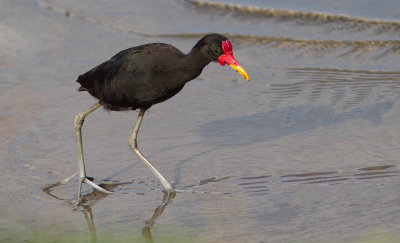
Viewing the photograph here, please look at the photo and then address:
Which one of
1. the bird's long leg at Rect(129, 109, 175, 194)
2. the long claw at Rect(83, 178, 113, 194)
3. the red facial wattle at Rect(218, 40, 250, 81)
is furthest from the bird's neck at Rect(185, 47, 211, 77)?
the long claw at Rect(83, 178, 113, 194)

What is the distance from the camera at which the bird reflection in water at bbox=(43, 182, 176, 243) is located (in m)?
4.95

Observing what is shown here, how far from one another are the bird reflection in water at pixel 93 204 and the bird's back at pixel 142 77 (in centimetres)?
63

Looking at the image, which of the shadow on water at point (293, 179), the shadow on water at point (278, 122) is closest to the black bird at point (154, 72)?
the shadow on water at point (293, 179)

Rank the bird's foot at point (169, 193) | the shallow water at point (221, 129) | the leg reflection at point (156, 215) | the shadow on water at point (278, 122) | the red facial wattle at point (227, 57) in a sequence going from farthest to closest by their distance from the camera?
the shadow on water at point (278, 122) < the bird's foot at point (169, 193) < the red facial wattle at point (227, 57) < the shallow water at point (221, 129) < the leg reflection at point (156, 215)

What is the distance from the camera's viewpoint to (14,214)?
528 centimetres

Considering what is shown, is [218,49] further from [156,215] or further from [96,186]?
[96,186]

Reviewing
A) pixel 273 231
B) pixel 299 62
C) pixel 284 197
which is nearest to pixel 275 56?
pixel 299 62

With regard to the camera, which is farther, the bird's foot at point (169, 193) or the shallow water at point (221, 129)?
the bird's foot at point (169, 193)

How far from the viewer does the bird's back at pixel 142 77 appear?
209 inches

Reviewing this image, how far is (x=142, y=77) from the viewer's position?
5355 mm

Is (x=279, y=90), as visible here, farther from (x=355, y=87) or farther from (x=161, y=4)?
(x=161, y=4)

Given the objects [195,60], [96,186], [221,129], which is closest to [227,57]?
[195,60]

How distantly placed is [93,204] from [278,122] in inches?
83.5

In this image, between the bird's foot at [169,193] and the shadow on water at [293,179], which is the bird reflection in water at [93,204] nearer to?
the bird's foot at [169,193]
